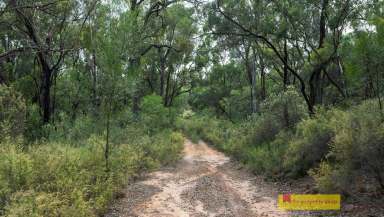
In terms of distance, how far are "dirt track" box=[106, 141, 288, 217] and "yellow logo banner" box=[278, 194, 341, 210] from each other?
28 cm

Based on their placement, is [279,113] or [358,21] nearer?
[279,113]

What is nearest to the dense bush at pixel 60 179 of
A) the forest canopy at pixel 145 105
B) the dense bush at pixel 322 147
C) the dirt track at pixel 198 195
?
the forest canopy at pixel 145 105

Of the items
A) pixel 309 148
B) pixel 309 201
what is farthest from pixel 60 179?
pixel 309 148

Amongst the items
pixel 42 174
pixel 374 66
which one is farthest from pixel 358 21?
pixel 42 174

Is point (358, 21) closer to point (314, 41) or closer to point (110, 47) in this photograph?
point (314, 41)

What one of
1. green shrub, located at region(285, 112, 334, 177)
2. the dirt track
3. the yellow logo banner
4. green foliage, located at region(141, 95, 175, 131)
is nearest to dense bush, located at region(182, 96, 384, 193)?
green shrub, located at region(285, 112, 334, 177)

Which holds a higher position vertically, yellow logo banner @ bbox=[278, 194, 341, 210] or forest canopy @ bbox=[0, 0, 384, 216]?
forest canopy @ bbox=[0, 0, 384, 216]

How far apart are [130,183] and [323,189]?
5660 mm

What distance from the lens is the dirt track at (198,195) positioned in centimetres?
741

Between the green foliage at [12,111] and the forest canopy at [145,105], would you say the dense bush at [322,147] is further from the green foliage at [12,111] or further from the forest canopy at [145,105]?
the green foliage at [12,111]

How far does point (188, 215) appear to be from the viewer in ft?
23.6

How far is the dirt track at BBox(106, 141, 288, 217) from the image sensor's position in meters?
7.41

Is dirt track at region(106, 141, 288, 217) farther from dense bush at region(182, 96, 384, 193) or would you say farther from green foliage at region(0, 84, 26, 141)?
green foliage at region(0, 84, 26, 141)

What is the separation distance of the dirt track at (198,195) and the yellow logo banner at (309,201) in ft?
0.92
